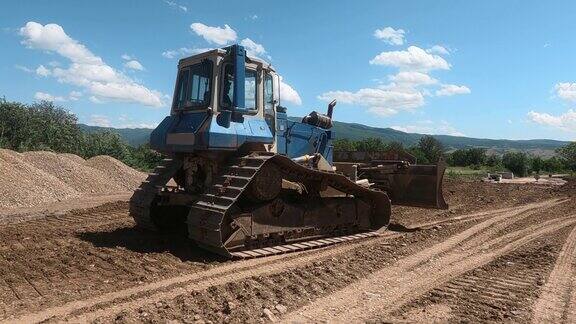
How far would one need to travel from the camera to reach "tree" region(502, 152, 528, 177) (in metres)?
63.0

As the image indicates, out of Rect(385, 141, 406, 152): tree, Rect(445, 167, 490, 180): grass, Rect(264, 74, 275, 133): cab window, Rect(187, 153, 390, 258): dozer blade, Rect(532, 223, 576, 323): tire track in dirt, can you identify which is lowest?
Rect(445, 167, 490, 180): grass

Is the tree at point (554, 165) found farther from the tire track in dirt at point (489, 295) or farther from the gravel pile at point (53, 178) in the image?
the tire track in dirt at point (489, 295)

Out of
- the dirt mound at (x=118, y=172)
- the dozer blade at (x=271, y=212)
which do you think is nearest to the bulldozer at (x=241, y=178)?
the dozer blade at (x=271, y=212)

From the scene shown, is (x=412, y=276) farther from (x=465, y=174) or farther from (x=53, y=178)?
(x=465, y=174)

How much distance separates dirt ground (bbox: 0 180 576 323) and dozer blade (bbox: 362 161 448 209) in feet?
2.81

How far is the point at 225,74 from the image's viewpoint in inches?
328

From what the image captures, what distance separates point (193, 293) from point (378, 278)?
2.48 meters

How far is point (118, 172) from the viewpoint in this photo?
71.7 feet

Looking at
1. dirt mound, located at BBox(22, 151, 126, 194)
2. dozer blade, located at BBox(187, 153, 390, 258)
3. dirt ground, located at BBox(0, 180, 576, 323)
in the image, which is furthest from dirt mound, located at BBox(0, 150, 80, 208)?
dozer blade, located at BBox(187, 153, 390, 258)

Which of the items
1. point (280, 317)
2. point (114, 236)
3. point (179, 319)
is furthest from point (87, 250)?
point (280, 317)

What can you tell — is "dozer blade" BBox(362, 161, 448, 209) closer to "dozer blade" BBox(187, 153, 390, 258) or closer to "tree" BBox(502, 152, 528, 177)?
"dozer blade" BBox(187, 153, 390, 258)

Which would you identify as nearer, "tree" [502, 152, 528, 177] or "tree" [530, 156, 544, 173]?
"tree" [502, 152, 528, 177]

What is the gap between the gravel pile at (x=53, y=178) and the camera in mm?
15211

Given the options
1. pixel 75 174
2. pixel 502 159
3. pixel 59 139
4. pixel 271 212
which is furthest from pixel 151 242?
pixel 502 159
